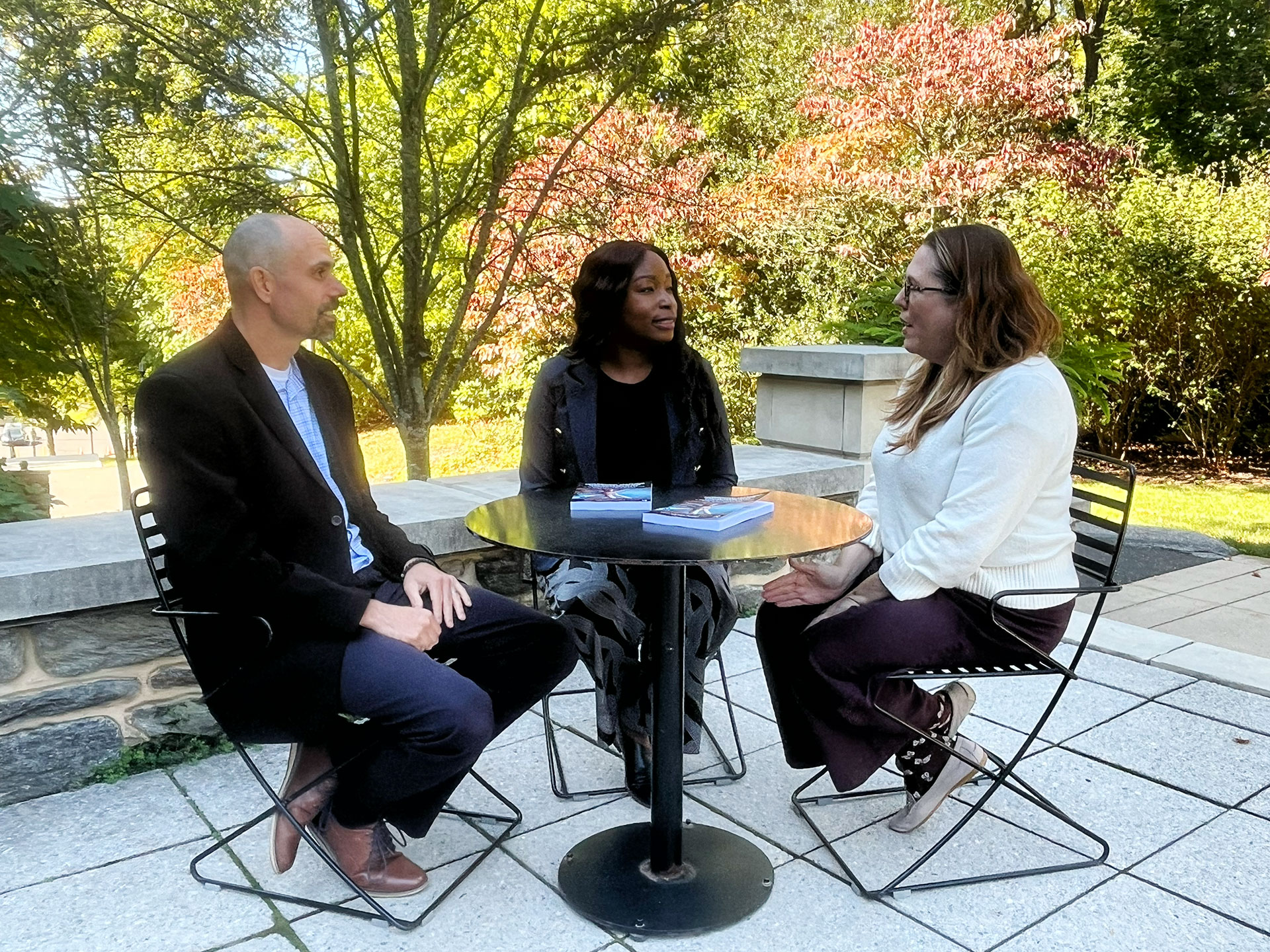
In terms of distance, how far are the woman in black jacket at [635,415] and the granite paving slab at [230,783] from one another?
92 cm

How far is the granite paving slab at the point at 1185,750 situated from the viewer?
8.98 ft

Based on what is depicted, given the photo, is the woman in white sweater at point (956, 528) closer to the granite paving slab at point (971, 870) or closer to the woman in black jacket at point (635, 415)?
the granite paving slab at point (971, 870)

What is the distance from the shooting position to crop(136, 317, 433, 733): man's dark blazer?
2.01 m

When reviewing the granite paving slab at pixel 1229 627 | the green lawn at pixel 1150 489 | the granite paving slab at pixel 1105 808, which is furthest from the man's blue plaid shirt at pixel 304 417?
the green lawn at pixel 1150 489

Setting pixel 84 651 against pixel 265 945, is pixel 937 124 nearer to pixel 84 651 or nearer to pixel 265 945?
pixel 84 651

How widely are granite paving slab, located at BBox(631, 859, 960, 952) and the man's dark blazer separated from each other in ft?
2.97

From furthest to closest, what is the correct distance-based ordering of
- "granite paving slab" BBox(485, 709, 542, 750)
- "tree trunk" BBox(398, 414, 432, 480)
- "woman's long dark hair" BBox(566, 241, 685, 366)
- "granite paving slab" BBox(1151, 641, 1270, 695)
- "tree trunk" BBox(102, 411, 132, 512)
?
"tree trunk" BBox(398, 414, 432, 480) → "tree trunk" BBox(102, 411, 132, 512) → "granite paving slab" BBox(1151, 641, 1270, 695) → "granite paving slab" BBox(485, 709, 542, 750) → "woman's long dark hair" BBox(566, 241, 685, 366)

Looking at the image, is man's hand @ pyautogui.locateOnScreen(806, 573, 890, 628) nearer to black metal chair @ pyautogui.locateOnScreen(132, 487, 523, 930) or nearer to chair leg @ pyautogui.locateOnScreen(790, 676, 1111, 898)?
chair leg @ pyautogui.locateOnScreen(790, 676, 1111, 898)

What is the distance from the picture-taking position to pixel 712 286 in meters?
9.79

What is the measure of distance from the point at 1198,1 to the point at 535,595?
38.5ft

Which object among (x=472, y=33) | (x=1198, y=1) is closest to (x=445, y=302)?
(x=472, y=33)

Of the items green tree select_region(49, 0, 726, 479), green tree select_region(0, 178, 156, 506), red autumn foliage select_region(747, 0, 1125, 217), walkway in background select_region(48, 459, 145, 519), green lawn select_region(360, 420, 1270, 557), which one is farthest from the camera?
red autumn foliage select_region(747, 0, 1125, 217)

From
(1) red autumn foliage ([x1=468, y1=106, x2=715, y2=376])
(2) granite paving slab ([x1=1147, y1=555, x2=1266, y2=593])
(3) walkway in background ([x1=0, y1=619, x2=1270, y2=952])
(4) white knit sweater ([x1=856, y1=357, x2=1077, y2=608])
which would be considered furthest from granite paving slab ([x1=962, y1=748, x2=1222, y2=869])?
(1) red autumn foliage ([x1=468, y1=106, x2=715, y2=376])

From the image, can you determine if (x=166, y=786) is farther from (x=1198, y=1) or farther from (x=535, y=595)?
(x=1198, y=1)
